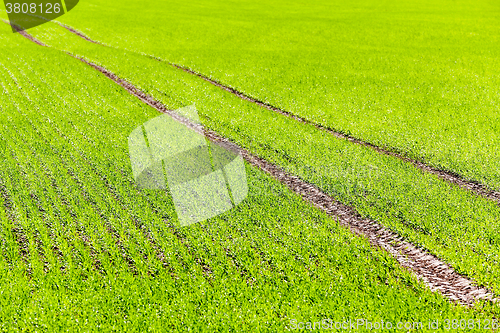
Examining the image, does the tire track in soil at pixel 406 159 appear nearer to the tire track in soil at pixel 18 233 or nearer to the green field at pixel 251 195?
the green field at pixel 251 195

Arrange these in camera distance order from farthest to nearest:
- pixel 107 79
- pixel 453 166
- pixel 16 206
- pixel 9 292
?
pixel 107 79 < pixel 453 166 < pixel 16 206 < pixel 9 292

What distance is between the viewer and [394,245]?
32.1 feet

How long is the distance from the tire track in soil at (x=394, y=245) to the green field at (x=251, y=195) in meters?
0.24

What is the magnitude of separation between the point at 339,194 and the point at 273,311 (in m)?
5.14

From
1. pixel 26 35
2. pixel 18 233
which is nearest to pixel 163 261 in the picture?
pixel 18 233

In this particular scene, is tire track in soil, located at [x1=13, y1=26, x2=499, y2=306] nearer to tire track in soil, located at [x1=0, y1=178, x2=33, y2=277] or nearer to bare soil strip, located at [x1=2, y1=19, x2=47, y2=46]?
tire track in soil, located at [x1=0, y1=178, x2=33, y2=277]

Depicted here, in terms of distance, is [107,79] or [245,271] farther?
[107,79]

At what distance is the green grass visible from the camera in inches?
656

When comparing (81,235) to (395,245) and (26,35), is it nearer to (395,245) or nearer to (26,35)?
(395,245)

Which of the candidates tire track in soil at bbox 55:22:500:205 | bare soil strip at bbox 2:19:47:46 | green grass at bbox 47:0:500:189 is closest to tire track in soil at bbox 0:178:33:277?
tire track in soil at bbox 55:22:500:205

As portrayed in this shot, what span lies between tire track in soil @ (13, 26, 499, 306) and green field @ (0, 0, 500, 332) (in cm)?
24

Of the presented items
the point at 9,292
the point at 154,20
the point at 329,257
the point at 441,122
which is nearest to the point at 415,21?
the point at 154,20

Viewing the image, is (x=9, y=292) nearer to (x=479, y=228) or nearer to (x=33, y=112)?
(x=479, y=228)

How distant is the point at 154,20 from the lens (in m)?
41.8
